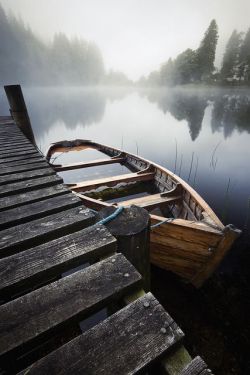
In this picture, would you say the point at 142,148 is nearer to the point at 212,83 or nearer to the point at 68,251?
the point at 68,251

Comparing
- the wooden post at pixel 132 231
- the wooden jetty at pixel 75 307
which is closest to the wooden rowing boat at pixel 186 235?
the wooden post at pixel 132 231

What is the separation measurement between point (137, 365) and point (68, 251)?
2.70 feet

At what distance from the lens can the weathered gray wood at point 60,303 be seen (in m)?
1.00

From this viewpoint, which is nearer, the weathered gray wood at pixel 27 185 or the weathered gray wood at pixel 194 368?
the weathered gray wood at pixel 194 368

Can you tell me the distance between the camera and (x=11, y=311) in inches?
43.6

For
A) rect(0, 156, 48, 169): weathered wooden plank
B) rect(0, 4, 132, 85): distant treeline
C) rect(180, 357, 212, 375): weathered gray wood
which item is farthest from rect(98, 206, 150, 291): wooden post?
rect(0, 4, 132, 85): distant treeline

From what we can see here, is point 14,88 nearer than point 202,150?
Yes

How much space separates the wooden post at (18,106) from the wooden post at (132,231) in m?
6.97

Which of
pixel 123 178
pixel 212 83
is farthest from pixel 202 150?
pixel 212 83

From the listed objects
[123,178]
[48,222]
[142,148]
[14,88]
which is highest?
[14,88]

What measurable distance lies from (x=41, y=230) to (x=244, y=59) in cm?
7404

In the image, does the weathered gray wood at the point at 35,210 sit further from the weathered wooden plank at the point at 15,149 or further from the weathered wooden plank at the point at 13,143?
the weathered wooden plank at the point at 13,143

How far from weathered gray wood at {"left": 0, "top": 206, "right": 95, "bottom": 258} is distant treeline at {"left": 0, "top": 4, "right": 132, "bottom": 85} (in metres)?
176

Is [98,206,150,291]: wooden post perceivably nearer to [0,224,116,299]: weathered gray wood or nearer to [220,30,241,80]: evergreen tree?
[0,224,116,299]: weathered gray wood
